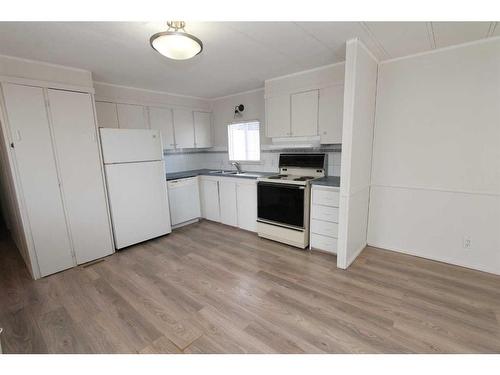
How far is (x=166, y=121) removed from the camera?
13.6 ft

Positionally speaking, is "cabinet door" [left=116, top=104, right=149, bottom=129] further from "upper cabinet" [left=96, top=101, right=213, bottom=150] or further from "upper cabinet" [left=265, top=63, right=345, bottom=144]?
"upper cabinet" [left=265, top=63, right=345, bottom=144]

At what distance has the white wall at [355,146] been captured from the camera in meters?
2.24

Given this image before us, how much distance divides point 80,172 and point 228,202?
7.01 feet

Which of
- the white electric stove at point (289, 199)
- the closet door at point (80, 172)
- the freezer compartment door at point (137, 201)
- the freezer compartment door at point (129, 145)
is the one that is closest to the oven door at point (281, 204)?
the white electric stove at point (289, 199)

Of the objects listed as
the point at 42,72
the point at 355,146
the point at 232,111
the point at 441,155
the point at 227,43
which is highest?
the point at 227,43

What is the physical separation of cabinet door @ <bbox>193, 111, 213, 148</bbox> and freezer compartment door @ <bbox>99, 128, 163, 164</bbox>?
1.24 m

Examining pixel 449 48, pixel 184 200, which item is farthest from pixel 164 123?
pixel 449 48

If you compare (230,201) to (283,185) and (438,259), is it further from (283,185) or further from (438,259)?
(438,259)

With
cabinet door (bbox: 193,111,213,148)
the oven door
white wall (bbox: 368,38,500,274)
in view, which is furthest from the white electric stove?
cabinet door (bbox: 193,111,213,148)

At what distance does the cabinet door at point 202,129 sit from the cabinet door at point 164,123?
52cm

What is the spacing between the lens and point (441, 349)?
5.06ft

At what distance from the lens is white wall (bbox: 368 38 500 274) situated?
230cm

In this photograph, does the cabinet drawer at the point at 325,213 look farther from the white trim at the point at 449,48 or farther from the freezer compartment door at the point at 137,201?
the freezer compartment door at the point at 137,201
